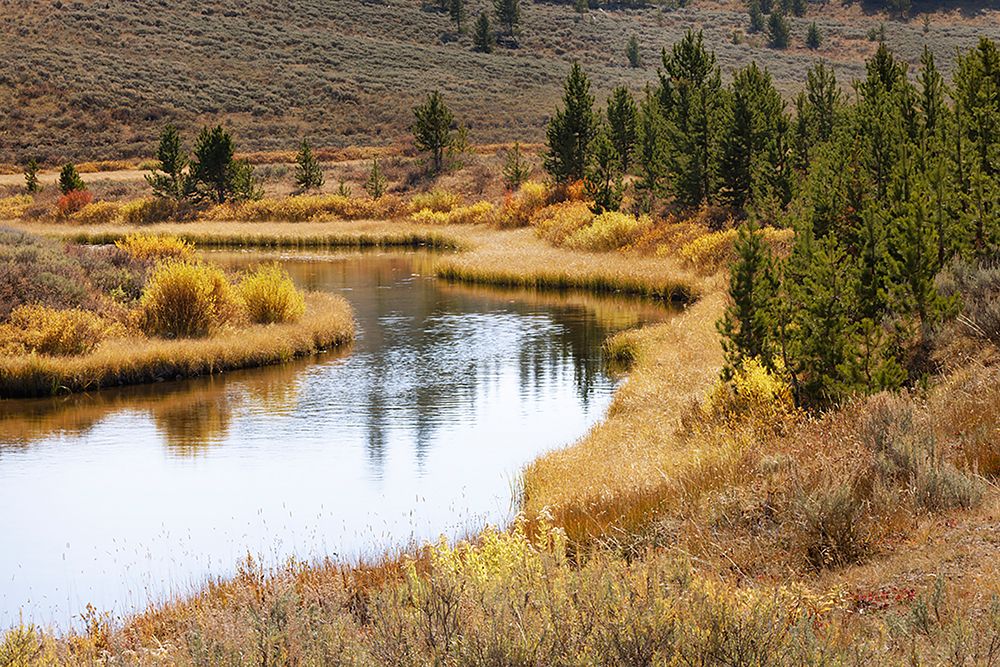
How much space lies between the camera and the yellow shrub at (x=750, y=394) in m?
13.1

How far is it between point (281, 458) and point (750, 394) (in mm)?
6539

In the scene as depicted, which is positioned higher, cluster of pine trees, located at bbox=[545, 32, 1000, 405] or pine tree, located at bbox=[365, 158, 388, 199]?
cluster of pine trees, located at bbox=[545, 32, 1000, 405]

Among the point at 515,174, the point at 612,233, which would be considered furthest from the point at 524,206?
the point at 612,233

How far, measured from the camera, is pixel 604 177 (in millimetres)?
42469

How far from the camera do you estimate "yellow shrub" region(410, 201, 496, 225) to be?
5075 cm

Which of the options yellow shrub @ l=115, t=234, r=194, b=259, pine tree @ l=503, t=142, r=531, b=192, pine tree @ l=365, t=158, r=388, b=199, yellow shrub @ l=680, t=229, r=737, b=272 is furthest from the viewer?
pine tree @ l=365, t=158, r=388, b=199

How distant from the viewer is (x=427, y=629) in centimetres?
562

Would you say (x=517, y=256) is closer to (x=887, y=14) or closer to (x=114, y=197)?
(x=114, y=197)

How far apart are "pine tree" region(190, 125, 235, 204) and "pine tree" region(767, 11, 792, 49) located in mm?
75056

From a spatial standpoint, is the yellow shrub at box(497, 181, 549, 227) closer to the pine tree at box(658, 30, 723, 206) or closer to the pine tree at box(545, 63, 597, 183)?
the pine tree at box(545, 63, 597, 183)

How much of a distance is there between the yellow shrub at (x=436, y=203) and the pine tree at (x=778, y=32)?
70.6 metres

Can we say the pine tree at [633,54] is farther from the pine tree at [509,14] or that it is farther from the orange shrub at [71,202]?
the orange shrub at [71,202]

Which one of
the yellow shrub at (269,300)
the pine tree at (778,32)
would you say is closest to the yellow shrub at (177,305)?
the yellow shrub at (269,300)

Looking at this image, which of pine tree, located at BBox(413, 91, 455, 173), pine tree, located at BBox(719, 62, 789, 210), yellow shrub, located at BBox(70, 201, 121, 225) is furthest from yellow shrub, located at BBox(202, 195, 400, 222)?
pine tree, located at BBox(719, 62, 789, 210)
